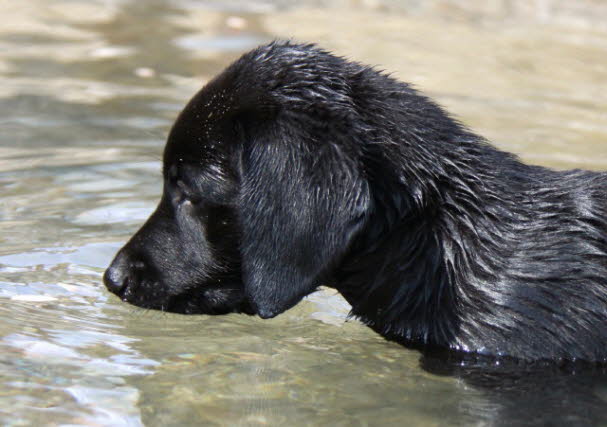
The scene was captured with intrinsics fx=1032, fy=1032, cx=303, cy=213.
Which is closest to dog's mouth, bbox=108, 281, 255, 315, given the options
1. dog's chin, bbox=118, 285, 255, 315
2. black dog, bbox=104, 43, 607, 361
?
dog's chin, bbox=118, 285, 255, 315

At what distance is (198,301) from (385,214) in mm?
1015

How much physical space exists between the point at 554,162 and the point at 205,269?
3781 millimetres

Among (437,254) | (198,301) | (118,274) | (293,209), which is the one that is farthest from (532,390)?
(118,274)

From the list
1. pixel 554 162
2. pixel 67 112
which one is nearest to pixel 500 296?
pixel 554 162

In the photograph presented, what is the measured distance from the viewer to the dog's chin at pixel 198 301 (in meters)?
4.64

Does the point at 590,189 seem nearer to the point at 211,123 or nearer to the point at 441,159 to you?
the point at 441,159

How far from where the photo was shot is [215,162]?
175 inches

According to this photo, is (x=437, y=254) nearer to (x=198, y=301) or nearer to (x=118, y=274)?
(x=198, y=301)

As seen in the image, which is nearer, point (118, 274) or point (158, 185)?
point (118, 274)

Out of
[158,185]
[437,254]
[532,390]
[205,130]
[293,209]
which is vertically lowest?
[532,390]

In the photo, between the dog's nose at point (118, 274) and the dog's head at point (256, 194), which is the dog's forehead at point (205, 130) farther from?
the dog's nose at point (118, 274)

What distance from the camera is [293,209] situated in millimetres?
4008

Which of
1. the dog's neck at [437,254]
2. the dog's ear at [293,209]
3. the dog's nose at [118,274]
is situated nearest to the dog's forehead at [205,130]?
the dog's ear at [293,209]

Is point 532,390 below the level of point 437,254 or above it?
below
